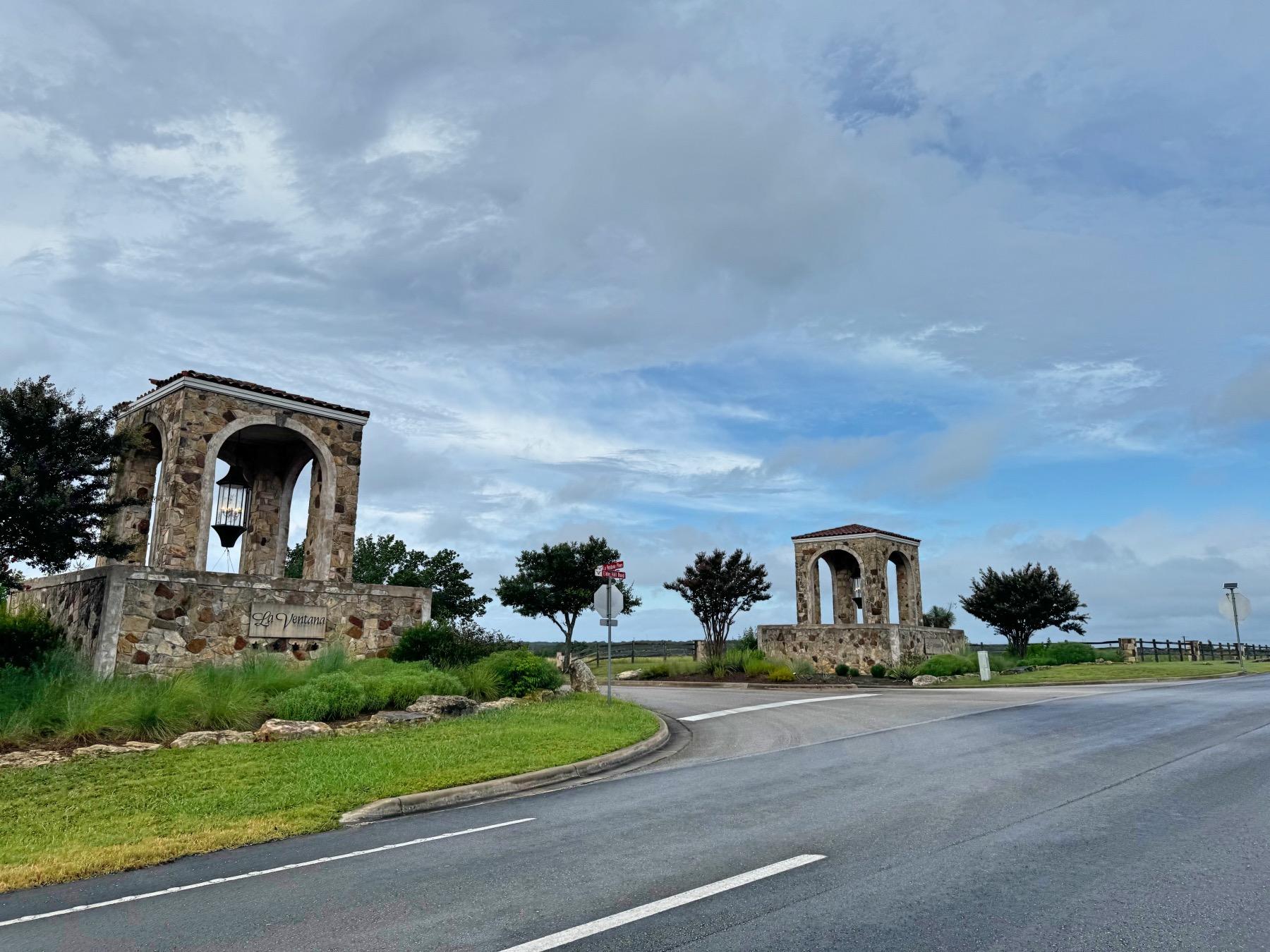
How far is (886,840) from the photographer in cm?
720

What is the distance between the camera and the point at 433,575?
44719 millimetres

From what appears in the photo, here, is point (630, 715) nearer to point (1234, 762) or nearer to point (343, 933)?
point (1234, 762)

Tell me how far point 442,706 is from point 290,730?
2.85m

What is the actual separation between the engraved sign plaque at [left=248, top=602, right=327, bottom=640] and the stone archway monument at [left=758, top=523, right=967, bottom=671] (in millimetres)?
26525

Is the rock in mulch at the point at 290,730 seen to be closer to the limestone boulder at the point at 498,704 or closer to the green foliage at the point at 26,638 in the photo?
the limestone boulder at the point at 498,704

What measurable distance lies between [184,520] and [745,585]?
2582 cm

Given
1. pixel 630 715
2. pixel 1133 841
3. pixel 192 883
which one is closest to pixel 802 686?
pixel 630 715

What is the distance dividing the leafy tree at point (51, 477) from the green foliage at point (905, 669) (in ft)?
92.5

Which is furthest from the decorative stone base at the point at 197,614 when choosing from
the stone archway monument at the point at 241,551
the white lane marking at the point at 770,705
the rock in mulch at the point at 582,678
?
the white lane marking at the point at 770,705

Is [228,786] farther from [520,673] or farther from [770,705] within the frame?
[770,705]

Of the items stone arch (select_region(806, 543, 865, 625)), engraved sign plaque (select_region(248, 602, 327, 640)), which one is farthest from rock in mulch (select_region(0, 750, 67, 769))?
stone arch (select_region(806, 543, 865, 625))

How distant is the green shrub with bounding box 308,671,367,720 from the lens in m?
14.3

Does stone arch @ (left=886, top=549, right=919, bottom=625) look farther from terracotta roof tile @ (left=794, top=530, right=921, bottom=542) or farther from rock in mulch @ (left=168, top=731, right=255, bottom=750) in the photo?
rock in mulch @ (left=168, top=731, right=255, bottom=750)

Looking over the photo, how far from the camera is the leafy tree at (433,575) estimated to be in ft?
146
